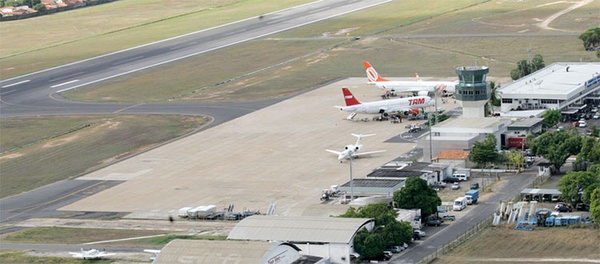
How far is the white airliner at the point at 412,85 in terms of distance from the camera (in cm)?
18451

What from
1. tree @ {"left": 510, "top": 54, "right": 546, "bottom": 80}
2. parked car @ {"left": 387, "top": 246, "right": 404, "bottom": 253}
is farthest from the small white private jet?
tree @ {"left": 510, "top": 54, "right": 546, "bottom": 80}

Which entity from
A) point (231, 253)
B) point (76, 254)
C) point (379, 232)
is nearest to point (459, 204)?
point (379, 232)

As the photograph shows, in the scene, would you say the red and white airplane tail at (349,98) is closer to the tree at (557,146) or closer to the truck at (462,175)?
the truck at (462,175)

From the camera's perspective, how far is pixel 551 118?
152750 millimetres

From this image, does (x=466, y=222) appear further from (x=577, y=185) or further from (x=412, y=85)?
(x=412, y=85)

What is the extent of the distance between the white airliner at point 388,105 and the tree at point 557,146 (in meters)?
36.0

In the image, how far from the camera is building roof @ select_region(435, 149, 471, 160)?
5428 inches

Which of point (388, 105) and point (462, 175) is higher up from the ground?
point (388, 105)

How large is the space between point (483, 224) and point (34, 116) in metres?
99.5

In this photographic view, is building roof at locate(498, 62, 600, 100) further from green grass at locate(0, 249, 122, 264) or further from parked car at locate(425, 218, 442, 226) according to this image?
green grass at locate(0, 249, 122, 264)

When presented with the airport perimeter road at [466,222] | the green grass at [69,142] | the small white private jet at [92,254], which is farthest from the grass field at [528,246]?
the green grass at [69,142]

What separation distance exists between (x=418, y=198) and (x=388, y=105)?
58.2m

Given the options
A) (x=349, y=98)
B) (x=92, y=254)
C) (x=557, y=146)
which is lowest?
(x=349, y=98)

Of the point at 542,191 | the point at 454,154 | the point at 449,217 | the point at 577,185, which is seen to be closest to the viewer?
the point at 577,185
